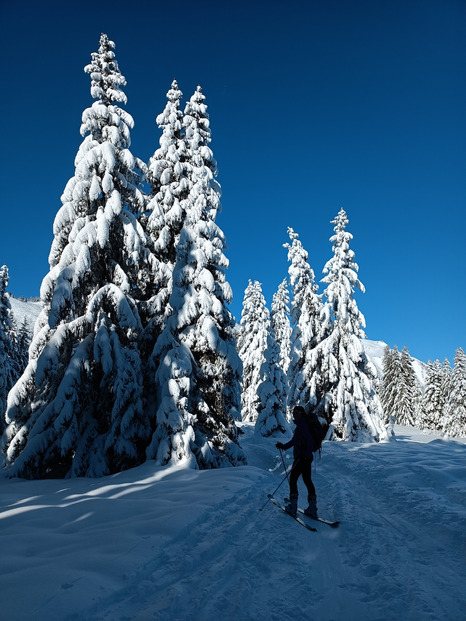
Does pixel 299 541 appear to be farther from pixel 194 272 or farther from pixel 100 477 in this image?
pixel 194 272

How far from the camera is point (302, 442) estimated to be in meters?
7.49

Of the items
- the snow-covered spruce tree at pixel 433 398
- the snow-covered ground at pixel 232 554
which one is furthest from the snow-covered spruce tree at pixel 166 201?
the snow-covered spruce tree at pixel 433 398

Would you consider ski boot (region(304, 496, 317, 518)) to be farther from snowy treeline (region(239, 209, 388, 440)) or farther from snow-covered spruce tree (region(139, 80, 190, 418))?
snowy treeline (region(239, 209, 388, 440))

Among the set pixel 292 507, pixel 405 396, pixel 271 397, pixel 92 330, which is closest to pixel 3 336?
pixel 92 330

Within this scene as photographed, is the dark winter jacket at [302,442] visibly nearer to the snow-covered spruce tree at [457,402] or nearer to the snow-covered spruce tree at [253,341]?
the snow-covered spruce tree at [253,341]

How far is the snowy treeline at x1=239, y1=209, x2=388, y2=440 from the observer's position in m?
21.6

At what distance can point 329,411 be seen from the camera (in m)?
22.6

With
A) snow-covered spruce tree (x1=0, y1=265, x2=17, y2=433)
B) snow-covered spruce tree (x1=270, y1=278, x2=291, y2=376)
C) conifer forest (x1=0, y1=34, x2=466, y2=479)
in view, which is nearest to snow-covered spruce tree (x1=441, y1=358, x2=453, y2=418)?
snow-covered spruce tree (x1=270, y1=278, x2=291, y2=376)

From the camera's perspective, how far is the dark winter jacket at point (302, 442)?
7402 millimetres

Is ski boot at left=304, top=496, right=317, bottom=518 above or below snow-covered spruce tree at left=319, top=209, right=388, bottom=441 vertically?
below

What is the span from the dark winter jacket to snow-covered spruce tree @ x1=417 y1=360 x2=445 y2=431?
4981 centimetres

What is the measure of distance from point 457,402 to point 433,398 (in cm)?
1020

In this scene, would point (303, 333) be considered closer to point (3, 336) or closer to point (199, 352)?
point (199, 352)

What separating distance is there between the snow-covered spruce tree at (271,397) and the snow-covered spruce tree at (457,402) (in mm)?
25951
